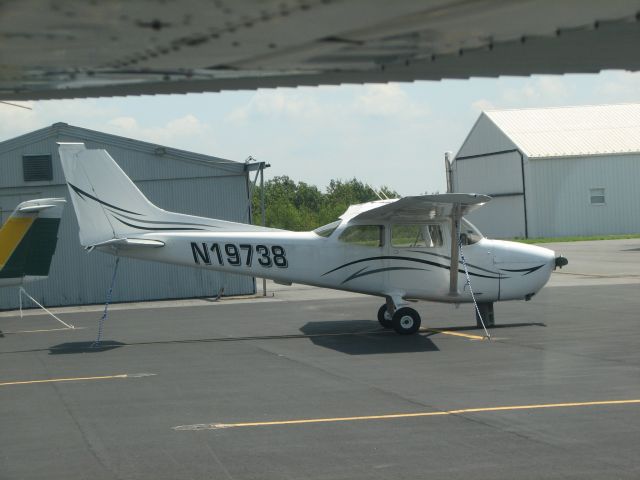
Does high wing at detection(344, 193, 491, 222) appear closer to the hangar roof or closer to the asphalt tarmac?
the asphalt tarmac

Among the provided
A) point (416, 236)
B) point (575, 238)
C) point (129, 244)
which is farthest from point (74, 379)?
point (575, 238)

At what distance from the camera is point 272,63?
3.20m

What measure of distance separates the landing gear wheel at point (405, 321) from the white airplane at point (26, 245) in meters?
7.74

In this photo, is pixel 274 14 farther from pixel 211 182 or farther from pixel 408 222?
pixel 211 182

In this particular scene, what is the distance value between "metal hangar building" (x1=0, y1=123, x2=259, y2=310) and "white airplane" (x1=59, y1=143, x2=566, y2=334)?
10.6 meters

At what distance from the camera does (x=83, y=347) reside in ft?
53.7

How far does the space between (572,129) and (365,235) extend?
145 feet

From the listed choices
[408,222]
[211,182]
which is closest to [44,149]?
[211,182]

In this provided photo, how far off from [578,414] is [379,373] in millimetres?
3605

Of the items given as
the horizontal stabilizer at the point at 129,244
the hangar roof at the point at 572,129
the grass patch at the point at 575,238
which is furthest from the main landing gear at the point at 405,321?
the hangar roof at the point at 572,129

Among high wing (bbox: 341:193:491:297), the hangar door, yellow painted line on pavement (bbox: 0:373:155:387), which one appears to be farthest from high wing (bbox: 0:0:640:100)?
the hangar door

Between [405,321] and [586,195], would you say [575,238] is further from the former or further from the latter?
[405,321]

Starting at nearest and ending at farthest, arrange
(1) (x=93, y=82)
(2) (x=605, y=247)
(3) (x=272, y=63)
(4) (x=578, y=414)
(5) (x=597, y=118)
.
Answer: (3) (x=272, y=63)
(1) (x=93, y=82)
(4) (x=578, y=414)
(2) (x=605, y=247)
(5) (x=597, y=118)

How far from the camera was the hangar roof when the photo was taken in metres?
56.0
